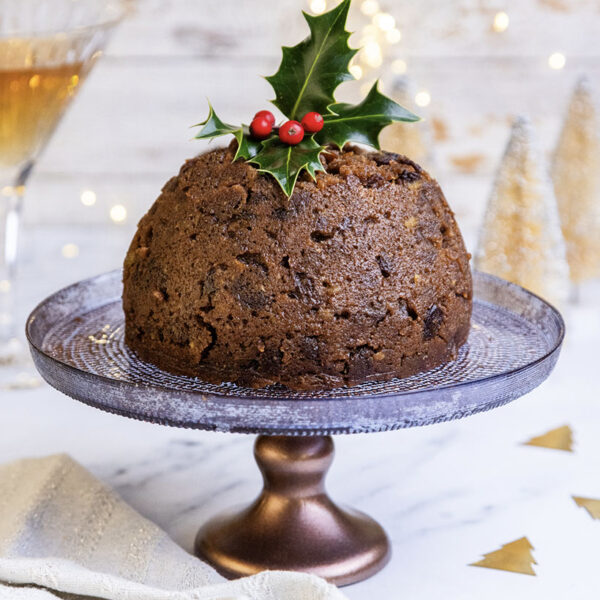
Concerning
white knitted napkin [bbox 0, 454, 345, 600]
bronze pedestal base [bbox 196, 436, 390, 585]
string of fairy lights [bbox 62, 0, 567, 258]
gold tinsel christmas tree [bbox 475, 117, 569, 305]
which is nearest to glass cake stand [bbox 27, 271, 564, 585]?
bronze pedestal base [bbox 196, 436, 390, 585]

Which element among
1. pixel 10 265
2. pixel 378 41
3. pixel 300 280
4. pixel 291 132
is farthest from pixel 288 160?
pixel 378 41

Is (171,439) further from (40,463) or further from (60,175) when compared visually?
(60,175)

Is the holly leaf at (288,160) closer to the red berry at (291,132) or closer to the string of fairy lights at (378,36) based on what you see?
the red berry at (291,132)

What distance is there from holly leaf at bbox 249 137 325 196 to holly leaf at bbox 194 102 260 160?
1 cm

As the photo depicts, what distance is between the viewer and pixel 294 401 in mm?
999

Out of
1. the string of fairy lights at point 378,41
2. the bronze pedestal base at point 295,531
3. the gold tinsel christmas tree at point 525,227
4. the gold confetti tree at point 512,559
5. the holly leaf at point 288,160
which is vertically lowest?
the gold confetti tree at point 512,559

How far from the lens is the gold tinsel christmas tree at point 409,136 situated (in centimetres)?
228

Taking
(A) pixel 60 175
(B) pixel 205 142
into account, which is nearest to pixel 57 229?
(A) pixel 60 175

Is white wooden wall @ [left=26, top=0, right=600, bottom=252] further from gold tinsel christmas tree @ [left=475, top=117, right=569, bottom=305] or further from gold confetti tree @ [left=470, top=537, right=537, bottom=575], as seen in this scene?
gold confetti tree @ [left=470, top=537, right=537, bottom=575]

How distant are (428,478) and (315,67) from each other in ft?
2.29

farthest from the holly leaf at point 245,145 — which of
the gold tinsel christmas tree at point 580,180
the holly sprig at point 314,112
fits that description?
the gold tinsel christmas tree at point 580,180

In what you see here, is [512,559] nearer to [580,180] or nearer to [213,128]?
[213,128]

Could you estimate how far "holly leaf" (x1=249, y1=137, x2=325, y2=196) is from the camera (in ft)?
3.71

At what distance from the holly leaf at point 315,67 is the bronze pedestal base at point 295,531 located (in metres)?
0.43
